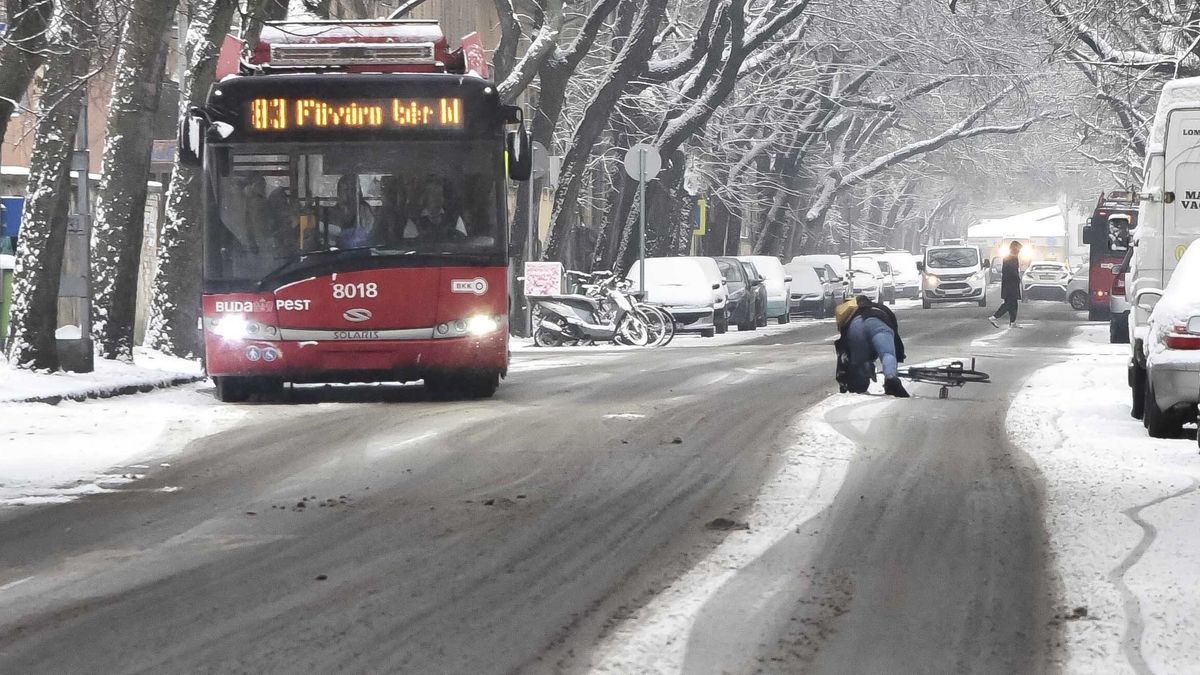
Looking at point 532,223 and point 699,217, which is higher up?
point 699,217

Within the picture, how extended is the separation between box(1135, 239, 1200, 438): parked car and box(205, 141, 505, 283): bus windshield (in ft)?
18.9

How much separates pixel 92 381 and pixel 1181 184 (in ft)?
32.2

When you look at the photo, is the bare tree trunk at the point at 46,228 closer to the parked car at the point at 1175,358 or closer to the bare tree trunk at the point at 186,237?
the bare tree trunk at the point at 186,237

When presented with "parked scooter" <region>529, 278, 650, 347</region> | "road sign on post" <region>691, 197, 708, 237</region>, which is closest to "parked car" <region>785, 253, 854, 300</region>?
"road sign on post" <region>691, 197, 708, 237</region>

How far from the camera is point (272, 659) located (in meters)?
6.55

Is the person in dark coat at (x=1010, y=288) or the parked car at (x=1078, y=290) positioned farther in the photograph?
the parked car at (x=1078, y=290)

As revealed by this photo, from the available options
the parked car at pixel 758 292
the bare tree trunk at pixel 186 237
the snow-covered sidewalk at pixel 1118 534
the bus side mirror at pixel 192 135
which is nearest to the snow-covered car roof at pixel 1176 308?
the snow-covered sidewalk at pixel 1118 534

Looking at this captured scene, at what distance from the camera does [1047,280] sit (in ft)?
220

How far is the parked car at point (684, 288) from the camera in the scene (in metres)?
37.2

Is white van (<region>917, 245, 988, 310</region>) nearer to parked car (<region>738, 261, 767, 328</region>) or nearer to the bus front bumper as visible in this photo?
parked car (<region>738, 261, 767, 328</region>)

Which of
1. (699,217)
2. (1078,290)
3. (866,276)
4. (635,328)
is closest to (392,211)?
(635,328)

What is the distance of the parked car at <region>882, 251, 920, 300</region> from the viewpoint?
7062cm

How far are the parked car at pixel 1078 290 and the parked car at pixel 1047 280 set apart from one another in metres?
8.76

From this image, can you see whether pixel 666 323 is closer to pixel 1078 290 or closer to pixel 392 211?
pixel 392 211
